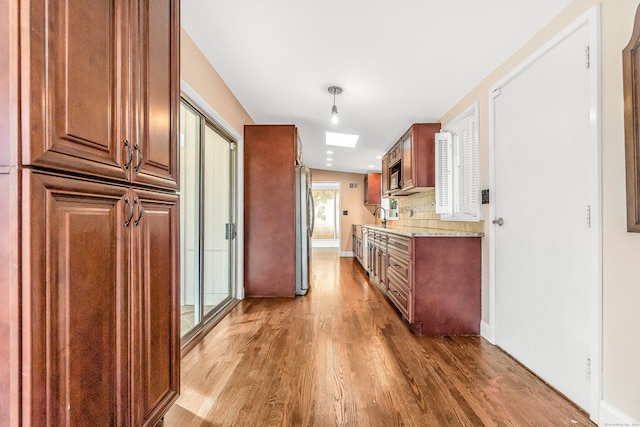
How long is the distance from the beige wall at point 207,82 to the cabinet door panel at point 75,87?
4.05ft

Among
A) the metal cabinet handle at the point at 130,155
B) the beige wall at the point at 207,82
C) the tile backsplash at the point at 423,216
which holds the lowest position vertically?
the tile backsplash at the point at 423,216

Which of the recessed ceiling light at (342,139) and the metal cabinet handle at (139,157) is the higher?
the recessed ceiling light at (342,139)

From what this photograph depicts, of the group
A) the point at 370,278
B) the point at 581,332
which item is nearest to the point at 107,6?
the point at 581,332

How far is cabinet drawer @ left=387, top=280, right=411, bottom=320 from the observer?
2730 mm

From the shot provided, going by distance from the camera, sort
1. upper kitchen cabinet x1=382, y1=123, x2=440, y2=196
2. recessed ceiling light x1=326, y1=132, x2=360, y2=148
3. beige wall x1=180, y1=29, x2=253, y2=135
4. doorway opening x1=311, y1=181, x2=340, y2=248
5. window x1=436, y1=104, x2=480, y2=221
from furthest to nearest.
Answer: doorway opening x1=311, y1=181, x2=340, y2=248 → recessed ceiling light x1=326, y1=132, x2=360, y2=148 → upper kitchen cabinet x1=382, y1=123, x2=440, y2=196 → window x1=436, y1=104, x2=480, y2=221 → beige wall x1=180, y1=29, x2=253, y2=135

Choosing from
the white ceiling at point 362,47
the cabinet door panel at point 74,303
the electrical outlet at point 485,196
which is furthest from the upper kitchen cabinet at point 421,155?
the cabinet door panel at point 74,303

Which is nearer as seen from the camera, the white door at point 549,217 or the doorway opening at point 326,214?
the white door at point 549,217

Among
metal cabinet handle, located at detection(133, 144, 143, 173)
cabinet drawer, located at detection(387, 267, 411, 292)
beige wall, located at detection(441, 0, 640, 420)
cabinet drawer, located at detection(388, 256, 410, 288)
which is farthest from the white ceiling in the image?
cabinet drawer, located at detection(387, 267, 411, 292)

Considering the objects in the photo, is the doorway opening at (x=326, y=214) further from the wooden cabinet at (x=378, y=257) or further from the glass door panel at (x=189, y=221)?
the glass door panel at (x=189, y=221)

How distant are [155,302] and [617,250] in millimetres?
2115

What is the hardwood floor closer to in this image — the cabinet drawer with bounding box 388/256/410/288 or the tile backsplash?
the cabinet drawer with bounding box 388/256/410/288

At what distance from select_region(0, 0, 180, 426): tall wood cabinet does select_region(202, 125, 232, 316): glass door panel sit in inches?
59.6

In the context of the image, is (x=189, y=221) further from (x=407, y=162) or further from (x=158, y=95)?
(x=407, y=162)

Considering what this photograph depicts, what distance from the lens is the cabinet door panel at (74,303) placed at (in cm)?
70
